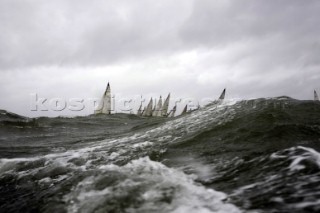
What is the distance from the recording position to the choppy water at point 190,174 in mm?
3652

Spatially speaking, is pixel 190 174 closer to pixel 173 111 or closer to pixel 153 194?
pixel 153 194

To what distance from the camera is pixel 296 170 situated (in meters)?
4.09

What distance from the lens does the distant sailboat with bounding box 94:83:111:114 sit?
39.0 meters

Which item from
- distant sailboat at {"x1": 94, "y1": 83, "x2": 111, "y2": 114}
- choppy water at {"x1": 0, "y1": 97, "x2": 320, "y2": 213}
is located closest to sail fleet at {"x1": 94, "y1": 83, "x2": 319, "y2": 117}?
distant sailboat at {"x1": 94, "y1": 83, "x2": 111, "y2": 114}

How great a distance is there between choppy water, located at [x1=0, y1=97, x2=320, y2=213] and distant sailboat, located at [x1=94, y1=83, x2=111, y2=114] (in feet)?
102

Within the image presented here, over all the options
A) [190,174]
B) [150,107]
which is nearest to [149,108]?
[150,107]

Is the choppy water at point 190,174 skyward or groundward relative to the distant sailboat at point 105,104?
groundward

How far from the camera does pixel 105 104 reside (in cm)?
3934

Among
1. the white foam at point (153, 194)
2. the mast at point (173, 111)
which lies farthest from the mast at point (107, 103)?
the white foam at point (153, 194)

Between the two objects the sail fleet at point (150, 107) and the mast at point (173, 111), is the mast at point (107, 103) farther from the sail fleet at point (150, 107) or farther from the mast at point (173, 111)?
the mast at point (173, 111)

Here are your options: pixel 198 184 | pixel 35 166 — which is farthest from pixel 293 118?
pixel 35 166

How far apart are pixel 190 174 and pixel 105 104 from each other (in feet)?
116

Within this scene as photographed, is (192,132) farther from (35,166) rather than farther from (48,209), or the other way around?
(48,209)

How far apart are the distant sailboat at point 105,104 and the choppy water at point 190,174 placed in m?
31.1
